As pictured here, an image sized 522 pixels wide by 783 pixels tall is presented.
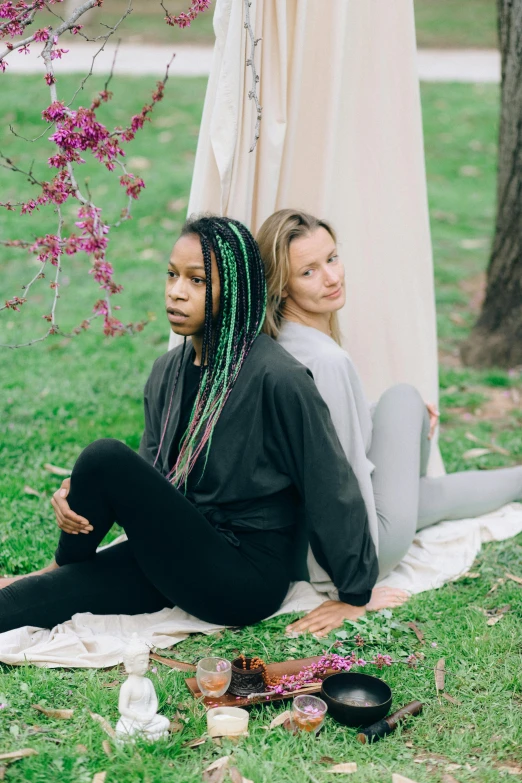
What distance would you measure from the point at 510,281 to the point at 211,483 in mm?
3046

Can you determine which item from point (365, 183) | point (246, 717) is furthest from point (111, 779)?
point (365, 183)

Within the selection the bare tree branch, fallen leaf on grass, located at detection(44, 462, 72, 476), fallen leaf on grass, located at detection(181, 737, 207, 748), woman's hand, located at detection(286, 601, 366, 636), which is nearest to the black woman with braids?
woman's hand, located at detection(286, 601, 366, 636)

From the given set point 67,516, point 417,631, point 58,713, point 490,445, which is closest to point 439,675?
point 417,631

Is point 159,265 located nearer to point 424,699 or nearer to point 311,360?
point 311,360

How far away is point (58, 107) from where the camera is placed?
2869 millimetres

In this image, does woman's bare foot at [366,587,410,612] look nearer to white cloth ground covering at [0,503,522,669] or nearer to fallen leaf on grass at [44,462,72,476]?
white cloth ground covering at [0,503,522,669]

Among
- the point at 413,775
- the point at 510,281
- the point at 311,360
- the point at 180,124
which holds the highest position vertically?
the point at 180,124

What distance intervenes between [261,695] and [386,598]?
83 centimetres

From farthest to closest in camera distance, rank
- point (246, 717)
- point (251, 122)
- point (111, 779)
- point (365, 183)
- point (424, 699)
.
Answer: point (365, 183)
point (251, 122)
point (424, 699)
point (246, 717)
point (111, 779)

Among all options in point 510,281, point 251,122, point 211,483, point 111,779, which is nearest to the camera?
point 111,779

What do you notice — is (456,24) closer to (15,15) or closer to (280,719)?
(15,15)

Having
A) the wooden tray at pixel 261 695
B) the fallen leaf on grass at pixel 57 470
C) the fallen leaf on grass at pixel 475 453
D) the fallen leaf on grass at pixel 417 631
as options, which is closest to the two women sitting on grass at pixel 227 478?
the fallen leaf on grass at pixel 417 631

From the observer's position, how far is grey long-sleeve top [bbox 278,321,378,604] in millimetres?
3221

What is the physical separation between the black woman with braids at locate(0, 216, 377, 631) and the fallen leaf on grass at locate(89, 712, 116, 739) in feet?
1.66
